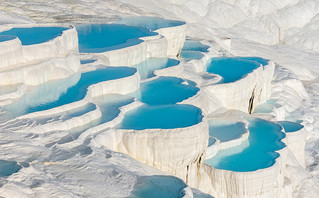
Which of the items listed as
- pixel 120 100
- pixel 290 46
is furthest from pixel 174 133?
pixel 290 46

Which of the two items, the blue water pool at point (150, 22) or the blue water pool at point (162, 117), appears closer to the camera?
the blue water pool at point (162, 117)

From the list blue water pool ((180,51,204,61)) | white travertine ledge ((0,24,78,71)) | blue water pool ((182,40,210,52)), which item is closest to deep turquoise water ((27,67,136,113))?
white travertine ledge ((0,24,78,71))

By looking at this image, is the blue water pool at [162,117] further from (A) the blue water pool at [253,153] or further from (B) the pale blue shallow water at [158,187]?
(B) the pale blue shallow water at [158,187]

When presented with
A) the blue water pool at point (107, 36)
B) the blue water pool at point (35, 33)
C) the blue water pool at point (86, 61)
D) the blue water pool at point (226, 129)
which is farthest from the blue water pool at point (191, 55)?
the blue water pool at point (35, 33)

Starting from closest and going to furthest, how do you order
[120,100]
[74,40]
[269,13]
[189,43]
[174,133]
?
1. [174,133]
2. [120,100]
3. [74,40]
4. [189,43]
5. [269,13]

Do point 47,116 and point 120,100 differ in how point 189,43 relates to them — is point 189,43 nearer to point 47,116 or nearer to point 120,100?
point 120,100

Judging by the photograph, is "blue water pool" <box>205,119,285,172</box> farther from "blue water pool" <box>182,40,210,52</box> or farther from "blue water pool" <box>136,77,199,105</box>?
"blue water pool" <box>182,40,210,52</box>

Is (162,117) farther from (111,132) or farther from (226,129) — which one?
(226,129)
